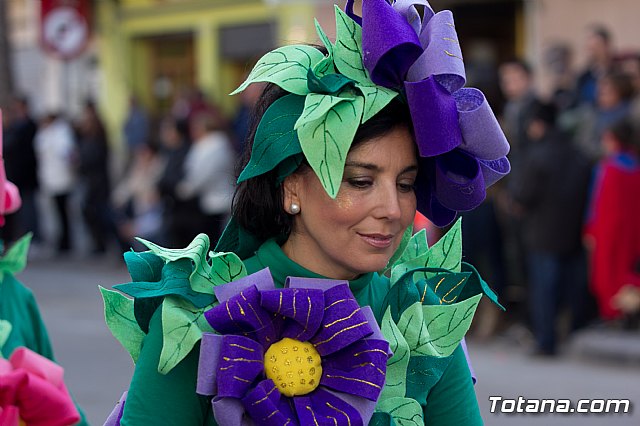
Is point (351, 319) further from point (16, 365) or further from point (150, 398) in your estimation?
point (16, 365)

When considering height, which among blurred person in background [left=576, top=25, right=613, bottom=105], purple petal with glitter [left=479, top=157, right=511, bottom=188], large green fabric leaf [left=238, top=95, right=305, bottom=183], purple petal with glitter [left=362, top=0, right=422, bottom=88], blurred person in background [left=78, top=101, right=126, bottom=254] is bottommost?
blurred person in background [left=78, top=101, right=126, bottom=254]

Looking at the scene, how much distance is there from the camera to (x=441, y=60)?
7.71 feet

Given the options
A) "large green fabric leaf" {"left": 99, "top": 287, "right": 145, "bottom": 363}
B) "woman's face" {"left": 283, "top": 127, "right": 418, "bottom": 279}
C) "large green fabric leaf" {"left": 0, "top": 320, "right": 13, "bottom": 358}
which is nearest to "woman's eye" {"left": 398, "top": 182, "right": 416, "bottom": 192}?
"woman's face" {"left": 283, "top": 127, "right": 418, "bottom": 279}

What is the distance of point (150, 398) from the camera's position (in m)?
2.23

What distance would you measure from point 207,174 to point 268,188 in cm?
894

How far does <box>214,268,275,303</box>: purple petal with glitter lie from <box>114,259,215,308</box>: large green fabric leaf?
4 cm

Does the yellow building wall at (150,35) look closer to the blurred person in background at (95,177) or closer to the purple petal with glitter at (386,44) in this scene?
the blurred person in background at (95,177)

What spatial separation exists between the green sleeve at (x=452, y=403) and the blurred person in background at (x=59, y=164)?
12.9 metres

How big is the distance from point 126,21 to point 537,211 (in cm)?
1249

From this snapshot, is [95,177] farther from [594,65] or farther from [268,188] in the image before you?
[268,188]

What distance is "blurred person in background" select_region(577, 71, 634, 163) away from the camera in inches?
361

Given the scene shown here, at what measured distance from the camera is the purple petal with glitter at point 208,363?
2.25 m

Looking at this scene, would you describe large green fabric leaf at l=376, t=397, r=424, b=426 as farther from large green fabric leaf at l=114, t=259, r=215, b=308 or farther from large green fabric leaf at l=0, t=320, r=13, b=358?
large green fabric leaf at l=0, t=320, r=13, b=358

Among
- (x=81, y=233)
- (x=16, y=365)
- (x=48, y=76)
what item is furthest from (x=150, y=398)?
(x=48, y=76)
